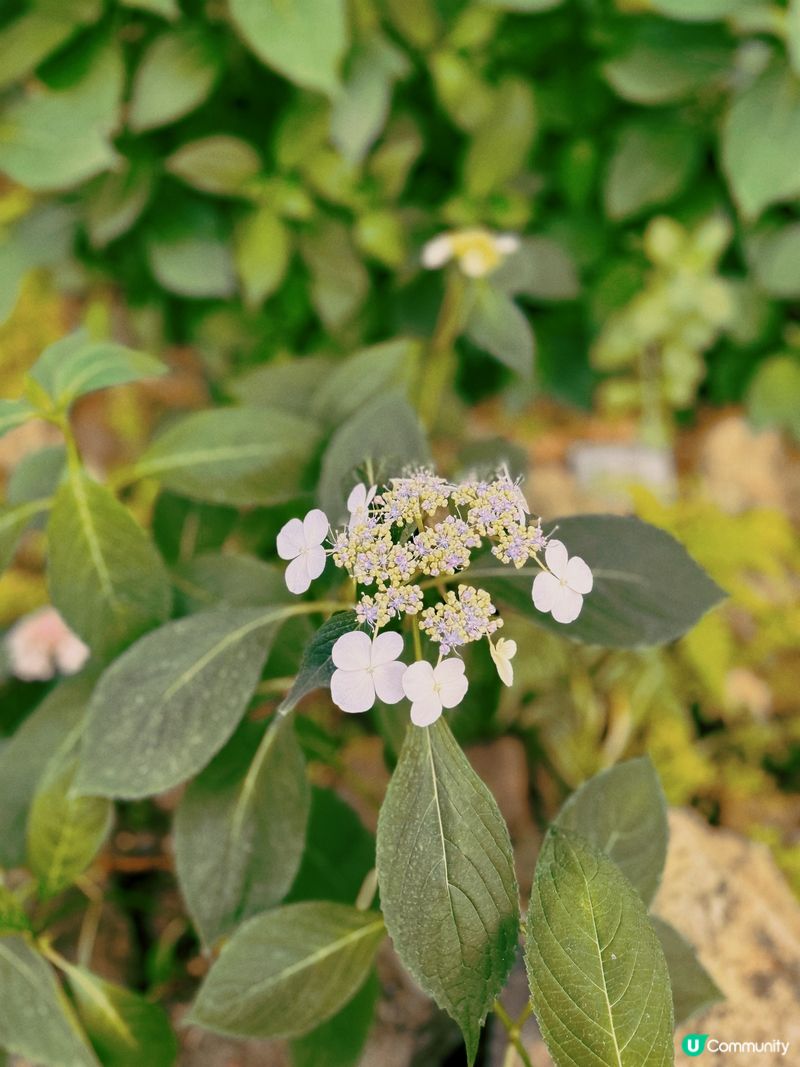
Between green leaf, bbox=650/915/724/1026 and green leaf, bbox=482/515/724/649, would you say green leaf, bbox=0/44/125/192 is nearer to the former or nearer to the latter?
green leaf, bbox=482/515/724/649

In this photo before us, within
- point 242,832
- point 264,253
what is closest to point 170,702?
point 242,832

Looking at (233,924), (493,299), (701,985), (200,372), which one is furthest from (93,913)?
(200,372)

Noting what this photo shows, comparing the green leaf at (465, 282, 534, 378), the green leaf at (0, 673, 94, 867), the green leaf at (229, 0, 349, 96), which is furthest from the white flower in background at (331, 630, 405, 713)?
the green leaf at (229, 0, 349, 96)

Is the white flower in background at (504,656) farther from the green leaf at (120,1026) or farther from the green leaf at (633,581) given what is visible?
the green leaf at (120,1026)

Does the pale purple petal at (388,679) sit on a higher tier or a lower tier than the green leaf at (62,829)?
higher

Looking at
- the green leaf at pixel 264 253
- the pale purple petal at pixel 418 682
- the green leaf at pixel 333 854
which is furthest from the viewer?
the green leaf at pixel 264 253

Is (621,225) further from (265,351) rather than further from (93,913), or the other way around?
(93,913)

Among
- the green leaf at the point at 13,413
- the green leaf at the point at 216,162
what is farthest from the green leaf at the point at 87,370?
the green leaf at the point at 216,162
